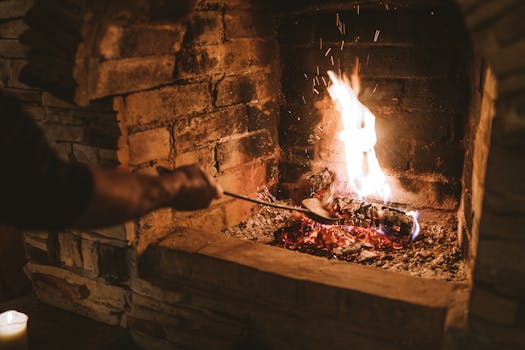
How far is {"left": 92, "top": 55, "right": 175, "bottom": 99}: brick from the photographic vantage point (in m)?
2.23

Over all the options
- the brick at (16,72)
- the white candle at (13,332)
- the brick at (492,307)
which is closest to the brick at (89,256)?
the white candle at (13,332)

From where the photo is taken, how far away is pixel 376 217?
2.89 m

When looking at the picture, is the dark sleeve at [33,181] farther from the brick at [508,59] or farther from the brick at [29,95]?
the brick at [508,59]

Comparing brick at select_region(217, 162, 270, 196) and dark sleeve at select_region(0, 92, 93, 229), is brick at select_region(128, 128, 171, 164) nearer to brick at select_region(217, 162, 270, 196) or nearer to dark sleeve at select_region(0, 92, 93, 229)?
brick at select_region(217, 162, 270, 196)

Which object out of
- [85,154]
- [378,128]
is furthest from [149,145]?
[378,128]

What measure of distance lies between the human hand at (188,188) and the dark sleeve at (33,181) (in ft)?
1.04

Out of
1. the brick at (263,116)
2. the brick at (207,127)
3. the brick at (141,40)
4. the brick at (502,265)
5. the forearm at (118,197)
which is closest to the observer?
the forearm at (118,197)

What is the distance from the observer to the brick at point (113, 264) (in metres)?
2.61

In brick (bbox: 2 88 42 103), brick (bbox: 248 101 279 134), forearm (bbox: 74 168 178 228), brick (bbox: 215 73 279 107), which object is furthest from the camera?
brick (bbox: 248 101 279 134)

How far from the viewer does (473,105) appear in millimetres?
2559

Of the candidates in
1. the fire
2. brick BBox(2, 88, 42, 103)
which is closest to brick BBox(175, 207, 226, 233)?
the fire

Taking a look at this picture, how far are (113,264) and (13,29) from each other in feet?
4.11

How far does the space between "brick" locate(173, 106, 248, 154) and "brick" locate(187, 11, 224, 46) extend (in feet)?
1.30

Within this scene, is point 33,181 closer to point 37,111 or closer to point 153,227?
point 153,227
